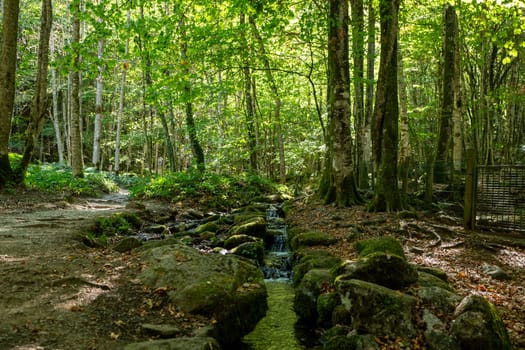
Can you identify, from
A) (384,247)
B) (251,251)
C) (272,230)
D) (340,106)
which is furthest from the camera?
(272,230)

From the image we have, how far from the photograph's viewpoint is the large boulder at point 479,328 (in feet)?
12.6

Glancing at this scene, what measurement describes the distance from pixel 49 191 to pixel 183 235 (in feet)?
21.2

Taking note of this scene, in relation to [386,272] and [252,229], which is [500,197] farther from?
[252,229]

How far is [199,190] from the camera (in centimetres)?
1750

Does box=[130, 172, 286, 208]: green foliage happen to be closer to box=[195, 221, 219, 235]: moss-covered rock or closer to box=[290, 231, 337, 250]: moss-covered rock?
box=[195, 221, 219, 235]: moss-covered rock

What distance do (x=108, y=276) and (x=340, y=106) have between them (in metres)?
8.23

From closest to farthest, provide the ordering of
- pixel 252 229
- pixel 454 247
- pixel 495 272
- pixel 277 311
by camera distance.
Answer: pixel 495 272 < pixel 277 311 < pixel 454 247 < pixel 252 229

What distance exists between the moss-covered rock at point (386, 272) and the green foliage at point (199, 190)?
11.9 m

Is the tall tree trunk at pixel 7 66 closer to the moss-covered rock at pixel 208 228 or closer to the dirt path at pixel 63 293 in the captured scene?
the dirt path at pixel 63 293

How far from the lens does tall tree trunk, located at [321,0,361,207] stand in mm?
11430

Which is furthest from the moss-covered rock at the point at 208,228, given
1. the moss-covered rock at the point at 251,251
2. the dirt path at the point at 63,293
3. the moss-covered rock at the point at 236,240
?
the dirt path at the point at 63,293

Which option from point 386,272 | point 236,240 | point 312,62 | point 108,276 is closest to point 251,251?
point 236,240

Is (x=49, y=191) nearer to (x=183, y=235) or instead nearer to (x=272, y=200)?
(x=183, y=235)

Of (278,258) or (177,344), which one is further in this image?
(278,258)
